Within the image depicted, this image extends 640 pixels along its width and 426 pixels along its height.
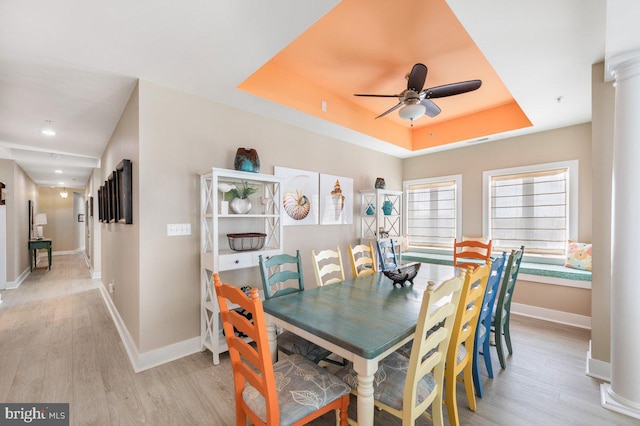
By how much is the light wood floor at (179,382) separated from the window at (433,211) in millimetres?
1802

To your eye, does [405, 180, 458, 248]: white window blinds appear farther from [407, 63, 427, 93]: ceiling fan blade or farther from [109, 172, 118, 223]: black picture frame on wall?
[109, 172, 118, 223]: black picture frame on wall

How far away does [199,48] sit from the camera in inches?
78.4

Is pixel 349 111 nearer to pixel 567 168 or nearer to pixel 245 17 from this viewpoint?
pixel 245 17

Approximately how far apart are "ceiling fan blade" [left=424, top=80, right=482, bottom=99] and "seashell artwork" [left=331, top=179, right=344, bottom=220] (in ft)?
6.16

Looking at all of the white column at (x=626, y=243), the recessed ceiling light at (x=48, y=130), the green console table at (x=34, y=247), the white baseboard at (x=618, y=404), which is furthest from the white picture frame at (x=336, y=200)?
the green console table at (x=34, y=247)

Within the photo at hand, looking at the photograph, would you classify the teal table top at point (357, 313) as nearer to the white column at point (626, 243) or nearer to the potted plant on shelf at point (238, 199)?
the potted plant on shelf at point (238, 199)

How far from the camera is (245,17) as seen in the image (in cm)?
169

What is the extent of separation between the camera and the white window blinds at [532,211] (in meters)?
3.69

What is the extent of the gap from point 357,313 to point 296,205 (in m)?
2.12

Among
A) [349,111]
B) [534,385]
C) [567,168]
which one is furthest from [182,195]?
[567,168]

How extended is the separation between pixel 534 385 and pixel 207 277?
2925 mm

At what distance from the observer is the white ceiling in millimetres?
1630

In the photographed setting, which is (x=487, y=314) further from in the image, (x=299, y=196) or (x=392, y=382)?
(x=299, y=196)

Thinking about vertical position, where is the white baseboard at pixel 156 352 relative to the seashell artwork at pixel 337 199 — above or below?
below
